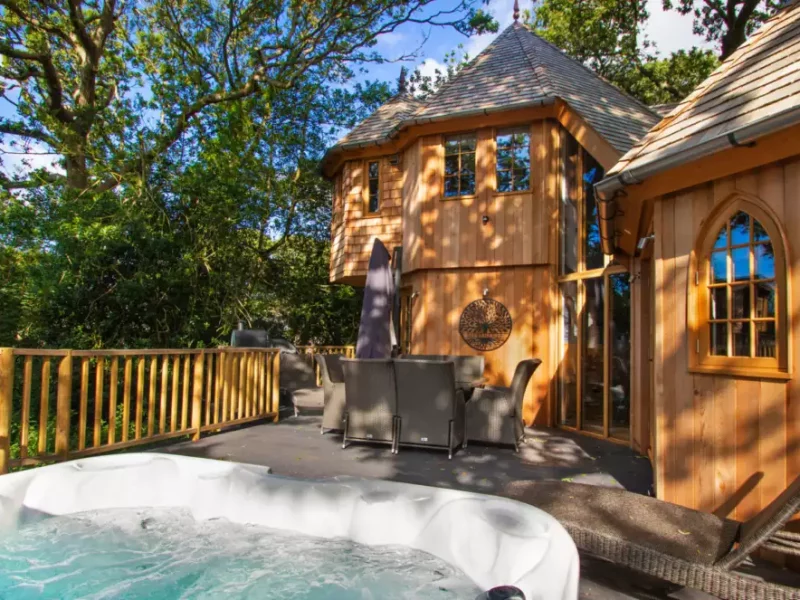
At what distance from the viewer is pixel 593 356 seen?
23.4ft

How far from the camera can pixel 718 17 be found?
14.9 m

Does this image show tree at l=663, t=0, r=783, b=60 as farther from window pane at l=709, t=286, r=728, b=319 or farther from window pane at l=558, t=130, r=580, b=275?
window pane at l=709, t=286, r=728, b=319

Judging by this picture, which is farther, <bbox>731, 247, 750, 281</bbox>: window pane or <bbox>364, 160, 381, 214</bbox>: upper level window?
<bbox>364, 160, 381, 214</bbox>: upper level window

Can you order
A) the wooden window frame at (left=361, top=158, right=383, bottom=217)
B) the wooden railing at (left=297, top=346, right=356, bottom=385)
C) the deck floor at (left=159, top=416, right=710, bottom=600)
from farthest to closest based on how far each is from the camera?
the wooden railing at (left=297, top=346, right=356, bottom=385) < the wooden window frame at (left=361, top=158, right=383, bottom=217) < the deck floor at (left=159, top=416, right=710, bottom=600)

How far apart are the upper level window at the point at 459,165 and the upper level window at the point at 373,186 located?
6.52ft

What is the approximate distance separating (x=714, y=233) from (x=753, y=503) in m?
1.59

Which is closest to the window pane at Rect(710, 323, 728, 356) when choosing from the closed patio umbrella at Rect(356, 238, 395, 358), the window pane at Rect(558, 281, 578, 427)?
the closed patio umbrella at Rect(356, 238, 395, 358)

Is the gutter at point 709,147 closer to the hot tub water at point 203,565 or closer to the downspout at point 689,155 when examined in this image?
the downspout at point 689,155

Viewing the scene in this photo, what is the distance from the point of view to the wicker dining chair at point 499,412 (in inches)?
223

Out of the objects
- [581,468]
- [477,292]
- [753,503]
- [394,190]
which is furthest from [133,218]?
[753,503]

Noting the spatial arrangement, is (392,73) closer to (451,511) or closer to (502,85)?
(502,85)

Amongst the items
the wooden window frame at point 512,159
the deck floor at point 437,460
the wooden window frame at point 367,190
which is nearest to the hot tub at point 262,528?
the deck floor at point 437,460

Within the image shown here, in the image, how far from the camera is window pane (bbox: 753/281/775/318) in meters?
3.09

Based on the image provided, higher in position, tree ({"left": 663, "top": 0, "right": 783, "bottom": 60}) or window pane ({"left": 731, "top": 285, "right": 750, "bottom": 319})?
tree ({"left": 663, "top": 0, "right": 783, "bottom": 60})
